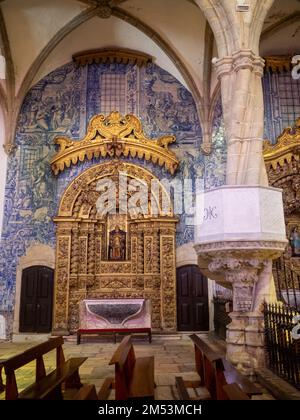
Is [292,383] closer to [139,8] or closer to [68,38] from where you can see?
[139,8]

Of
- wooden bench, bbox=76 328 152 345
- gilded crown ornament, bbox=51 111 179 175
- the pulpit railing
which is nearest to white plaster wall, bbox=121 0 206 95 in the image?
gilded crown ornament, bbox=51 111 179 175

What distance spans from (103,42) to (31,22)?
2349 millimetres

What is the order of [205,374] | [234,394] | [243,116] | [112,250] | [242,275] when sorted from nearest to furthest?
1. [234,394]
2. [205,374]
3. [242,275]
4. [243,116]
5. [112,250]

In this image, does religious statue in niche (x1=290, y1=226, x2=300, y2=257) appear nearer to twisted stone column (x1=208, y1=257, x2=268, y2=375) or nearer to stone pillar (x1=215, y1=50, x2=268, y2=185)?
stone pillar (x1=215, y1=50, x2=268, y2=185)

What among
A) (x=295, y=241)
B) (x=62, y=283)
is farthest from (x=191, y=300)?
(x=62, y=283)

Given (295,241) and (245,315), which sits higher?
(295,241)

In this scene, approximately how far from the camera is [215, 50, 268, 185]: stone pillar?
257 inches

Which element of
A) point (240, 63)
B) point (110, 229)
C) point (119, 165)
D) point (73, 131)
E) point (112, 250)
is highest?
point (73, 131)

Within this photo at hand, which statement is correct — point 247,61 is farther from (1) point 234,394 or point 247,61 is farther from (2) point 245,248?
(1) point 234,394

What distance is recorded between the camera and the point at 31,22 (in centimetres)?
1123

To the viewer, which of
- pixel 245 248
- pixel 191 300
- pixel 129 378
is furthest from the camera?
pixel 191 300

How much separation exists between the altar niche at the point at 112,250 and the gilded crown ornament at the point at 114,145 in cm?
43

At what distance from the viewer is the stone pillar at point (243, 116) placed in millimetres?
6531

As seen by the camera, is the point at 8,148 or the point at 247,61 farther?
the point at 8,148
